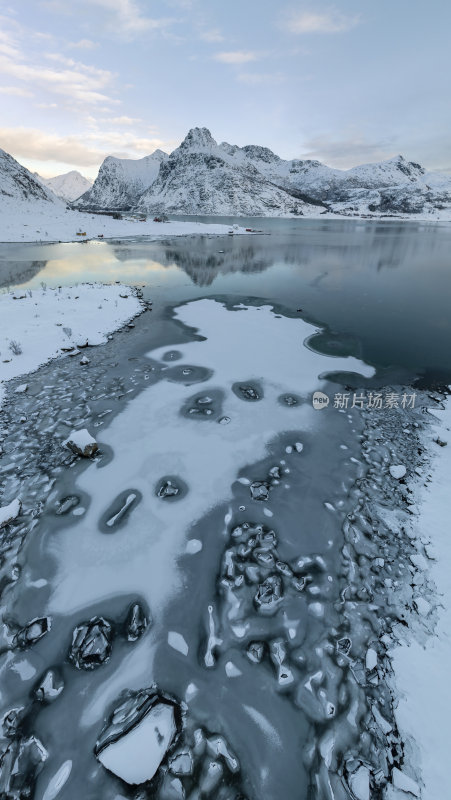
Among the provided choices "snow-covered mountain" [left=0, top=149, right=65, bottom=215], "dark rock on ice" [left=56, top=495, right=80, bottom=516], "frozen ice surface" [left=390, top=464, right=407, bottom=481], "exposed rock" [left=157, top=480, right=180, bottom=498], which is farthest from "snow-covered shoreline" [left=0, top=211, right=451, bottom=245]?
"frozen ice surface" [left=390, top=464, right=407, bottom=481]

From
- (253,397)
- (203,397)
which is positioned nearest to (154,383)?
(203,397)

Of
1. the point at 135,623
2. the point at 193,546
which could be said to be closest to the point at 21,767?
the point at 135,623

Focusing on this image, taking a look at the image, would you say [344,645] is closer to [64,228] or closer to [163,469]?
[163,469]

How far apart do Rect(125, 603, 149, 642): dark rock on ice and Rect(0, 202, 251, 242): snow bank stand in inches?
1985

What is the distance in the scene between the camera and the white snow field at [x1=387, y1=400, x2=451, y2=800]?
334 centimetres

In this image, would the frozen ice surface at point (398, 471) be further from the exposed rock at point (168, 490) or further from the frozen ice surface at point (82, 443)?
the frozen ice surface at point (82, 443)

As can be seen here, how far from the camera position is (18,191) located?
2498 inches

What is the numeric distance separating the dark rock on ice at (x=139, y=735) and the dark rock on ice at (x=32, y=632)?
143 centimetres

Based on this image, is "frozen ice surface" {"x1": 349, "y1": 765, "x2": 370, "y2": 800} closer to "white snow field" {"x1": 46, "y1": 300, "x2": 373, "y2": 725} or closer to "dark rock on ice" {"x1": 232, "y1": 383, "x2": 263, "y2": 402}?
"white snow field" {"x1": 46, "y1": 300, "x2": 373, "y2": 725}

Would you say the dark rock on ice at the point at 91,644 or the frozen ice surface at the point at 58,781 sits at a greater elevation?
the dark rock on ice at the point at 91,644

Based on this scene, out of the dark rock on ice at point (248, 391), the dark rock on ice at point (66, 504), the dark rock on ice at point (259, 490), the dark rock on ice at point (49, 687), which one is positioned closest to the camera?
the dark rock on ice at point (49, 687)

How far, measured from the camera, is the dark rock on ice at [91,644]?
4.04m

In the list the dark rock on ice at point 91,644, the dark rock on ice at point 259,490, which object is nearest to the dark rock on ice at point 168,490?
the dark rock on ice at point 259,490

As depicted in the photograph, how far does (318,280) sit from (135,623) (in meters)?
24.6
